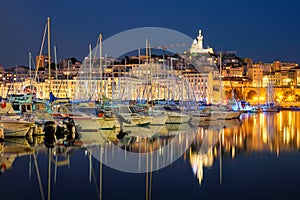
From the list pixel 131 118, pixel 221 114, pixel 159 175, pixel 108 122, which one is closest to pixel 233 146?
pixel 108 122

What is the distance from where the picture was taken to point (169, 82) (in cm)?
5312

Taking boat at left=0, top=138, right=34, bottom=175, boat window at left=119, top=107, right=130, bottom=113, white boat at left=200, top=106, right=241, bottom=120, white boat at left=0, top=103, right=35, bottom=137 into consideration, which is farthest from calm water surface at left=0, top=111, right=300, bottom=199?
white boat at left=200, top=106, right=241, bottom=120

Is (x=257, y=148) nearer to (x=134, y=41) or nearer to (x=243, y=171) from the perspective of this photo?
(x=243, y=171)

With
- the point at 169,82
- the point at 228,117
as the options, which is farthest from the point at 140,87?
the point at 228,117

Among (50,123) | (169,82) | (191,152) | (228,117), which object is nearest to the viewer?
(191,152)

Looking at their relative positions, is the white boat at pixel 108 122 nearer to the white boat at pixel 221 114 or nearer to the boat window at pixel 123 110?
the boat window at pixel 123 110

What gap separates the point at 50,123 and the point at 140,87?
37.9 meters

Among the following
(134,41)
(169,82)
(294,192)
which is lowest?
(294,192)

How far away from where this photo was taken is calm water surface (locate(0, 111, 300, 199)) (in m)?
9.27

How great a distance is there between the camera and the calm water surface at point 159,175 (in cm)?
927

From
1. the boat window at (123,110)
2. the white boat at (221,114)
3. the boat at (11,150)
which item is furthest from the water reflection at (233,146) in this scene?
the white boat at (221,114)

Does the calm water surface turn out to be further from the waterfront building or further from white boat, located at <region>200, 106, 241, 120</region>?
the waterfront building

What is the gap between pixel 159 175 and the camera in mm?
11016

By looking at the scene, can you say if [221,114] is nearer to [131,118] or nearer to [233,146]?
[131,118]
